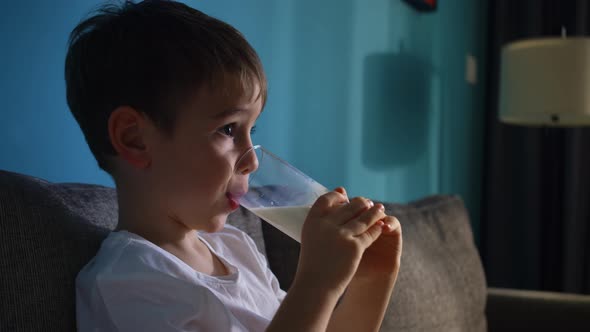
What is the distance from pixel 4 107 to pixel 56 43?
0.56 feet

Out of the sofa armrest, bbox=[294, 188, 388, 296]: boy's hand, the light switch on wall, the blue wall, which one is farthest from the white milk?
the light switch on wall

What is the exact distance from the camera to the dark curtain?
10.7ft

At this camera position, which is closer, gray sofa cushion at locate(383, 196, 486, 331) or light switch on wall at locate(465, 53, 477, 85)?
gray sofa cushion at locate(383, 196, 486, 331)

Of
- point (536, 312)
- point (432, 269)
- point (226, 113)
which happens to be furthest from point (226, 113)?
point (536, 312)

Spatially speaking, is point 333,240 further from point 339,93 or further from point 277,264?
point 339,93

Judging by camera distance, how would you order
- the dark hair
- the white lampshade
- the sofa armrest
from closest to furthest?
the dark hair
the sofa armrest
the white lampshade

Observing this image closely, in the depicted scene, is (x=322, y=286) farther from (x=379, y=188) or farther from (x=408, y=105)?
(x=408, y=105)

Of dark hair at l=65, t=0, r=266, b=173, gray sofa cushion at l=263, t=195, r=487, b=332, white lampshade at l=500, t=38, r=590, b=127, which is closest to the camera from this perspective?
dark hair at l=65, t=0, r=266, b=173

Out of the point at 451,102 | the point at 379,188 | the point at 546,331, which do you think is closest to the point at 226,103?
the point at 546,331

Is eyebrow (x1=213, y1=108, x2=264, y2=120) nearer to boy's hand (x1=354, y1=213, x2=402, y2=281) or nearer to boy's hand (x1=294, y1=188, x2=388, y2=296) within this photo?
boy's hand (x1=294, y1=188, x2=388, y2=296)

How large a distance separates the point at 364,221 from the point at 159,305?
0.93 feet

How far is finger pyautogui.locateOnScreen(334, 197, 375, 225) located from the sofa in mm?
344

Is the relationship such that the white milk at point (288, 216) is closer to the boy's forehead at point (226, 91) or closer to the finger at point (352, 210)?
the finger at point (352, 210)

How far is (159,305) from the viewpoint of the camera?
78cm
